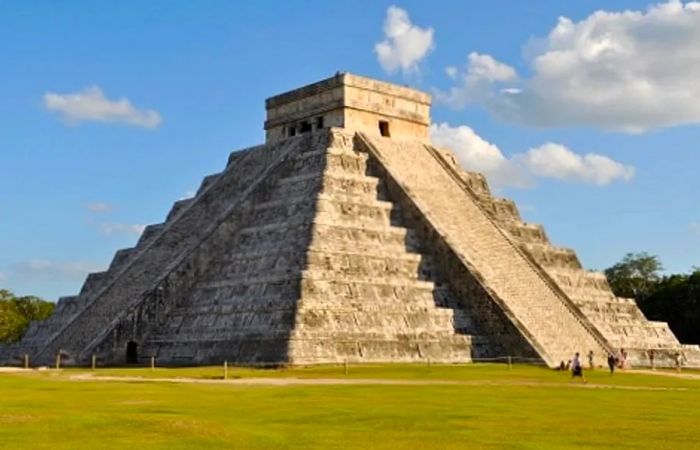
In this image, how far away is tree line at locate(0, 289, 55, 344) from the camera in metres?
69.2

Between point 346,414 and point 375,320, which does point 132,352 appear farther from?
point 346,414

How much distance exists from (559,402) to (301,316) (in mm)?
14574

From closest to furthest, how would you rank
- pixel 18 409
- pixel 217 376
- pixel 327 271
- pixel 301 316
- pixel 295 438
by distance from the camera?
pixel 295 438
pixel 18 409
pixel 217 376
pixel 301 316
pixel 327 271

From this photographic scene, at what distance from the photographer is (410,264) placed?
3850 centimetres

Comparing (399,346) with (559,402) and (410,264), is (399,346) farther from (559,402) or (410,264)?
(559,402)

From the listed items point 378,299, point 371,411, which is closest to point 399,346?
point 378,299

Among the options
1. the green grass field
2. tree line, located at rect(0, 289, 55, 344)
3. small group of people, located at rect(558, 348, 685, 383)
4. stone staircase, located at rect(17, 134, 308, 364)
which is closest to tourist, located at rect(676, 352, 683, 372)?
small group of people, located at rect(558, 348, 685, 383)

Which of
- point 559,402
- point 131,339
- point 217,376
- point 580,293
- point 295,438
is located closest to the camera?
point 295,438

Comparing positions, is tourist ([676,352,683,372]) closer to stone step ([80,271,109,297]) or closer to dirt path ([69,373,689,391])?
dirt path ([69,373,689,391])

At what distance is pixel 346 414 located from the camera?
16.6 m

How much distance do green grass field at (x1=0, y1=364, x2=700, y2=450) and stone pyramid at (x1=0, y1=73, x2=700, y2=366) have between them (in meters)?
6.95

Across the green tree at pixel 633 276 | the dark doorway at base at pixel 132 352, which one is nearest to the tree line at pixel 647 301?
the green tree at pixel 633 276

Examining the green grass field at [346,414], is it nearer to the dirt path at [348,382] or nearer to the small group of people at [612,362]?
the dirt path at [348,382]

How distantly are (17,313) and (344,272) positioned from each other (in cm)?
4742
